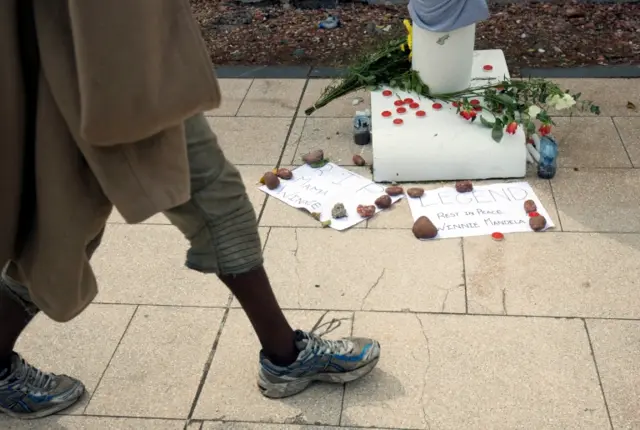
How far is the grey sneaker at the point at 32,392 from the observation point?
2023 mm

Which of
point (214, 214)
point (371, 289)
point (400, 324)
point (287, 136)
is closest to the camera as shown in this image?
point (214, 214)

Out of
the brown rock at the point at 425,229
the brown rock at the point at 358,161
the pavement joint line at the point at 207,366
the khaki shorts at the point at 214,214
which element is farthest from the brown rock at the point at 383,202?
the khaki shorts at the point at 214,214

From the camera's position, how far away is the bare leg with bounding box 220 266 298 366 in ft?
5.88

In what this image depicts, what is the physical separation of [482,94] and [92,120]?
2429 millimetres

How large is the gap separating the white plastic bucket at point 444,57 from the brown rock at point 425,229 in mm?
864

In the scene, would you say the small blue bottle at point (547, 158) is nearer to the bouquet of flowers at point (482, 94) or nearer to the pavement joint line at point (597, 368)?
the bouquet of flowers at point (482, 94)

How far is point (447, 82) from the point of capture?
333 cm

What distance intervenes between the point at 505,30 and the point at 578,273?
2810 mm

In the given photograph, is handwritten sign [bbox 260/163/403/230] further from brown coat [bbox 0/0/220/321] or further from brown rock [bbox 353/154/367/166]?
brown coat [bbox 0/0/220/321]

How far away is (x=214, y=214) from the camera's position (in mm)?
1678

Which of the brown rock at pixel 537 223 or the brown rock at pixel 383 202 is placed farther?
the brown rock at pixel 383 202

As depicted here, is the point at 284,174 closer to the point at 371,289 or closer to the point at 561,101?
the point at 371,289

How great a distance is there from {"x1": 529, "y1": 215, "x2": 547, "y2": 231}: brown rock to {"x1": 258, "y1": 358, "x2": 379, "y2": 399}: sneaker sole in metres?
1.03

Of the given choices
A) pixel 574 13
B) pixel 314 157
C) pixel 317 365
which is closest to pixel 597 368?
pixel 317 365
